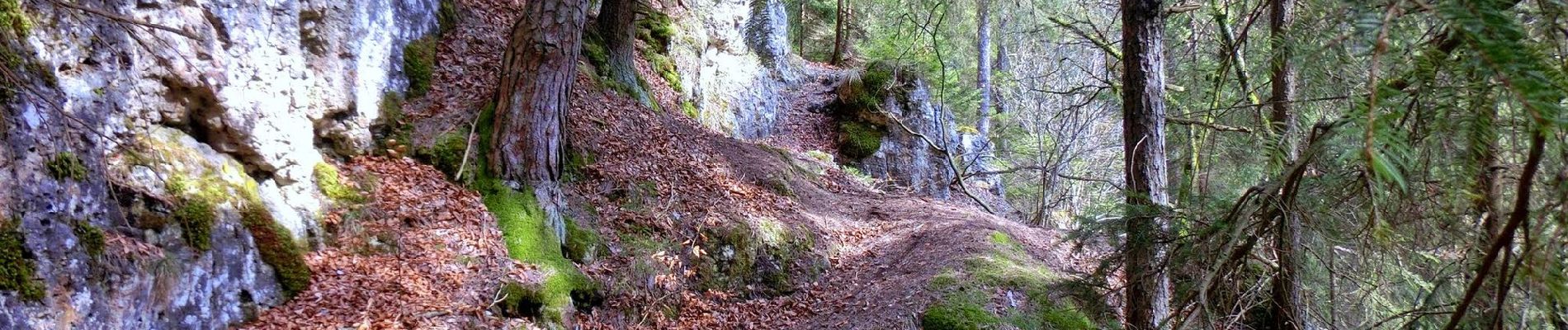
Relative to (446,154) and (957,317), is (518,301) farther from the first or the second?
(957,317)

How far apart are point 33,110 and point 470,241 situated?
248 centimetres

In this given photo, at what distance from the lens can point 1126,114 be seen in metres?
4.22

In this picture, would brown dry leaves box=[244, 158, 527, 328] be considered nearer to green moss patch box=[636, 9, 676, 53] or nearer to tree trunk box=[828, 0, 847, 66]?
green moss patch box=[636, 9, 676, 53]

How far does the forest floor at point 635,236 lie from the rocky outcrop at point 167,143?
15.7 inches

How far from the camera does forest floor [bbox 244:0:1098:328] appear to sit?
4.95m

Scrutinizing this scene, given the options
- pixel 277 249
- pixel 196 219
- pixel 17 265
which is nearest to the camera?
pixel 17 265

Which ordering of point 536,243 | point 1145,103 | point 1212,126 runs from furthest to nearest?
point 536,243 < point 1145,103 < point 1212,126

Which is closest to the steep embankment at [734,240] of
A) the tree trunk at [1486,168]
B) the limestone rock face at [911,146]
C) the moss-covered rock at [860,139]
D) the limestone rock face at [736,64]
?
the limestone rock face at [736,64]

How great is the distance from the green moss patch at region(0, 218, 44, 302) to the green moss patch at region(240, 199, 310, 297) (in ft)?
3.93

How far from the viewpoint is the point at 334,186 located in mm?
5395

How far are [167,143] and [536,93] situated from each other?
2.28 meters

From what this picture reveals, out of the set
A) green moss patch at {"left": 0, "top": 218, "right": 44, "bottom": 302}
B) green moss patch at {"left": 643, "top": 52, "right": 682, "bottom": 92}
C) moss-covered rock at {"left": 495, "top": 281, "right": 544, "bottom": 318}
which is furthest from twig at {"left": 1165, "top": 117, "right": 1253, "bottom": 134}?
green moss patch at {"left": 643, "top": 52, "right": 682, "bottom": 92}

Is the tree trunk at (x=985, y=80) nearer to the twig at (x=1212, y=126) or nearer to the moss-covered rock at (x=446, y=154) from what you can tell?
the moss-covered rock at (x=446, y=154)

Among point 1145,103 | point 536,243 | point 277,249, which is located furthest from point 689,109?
point 1145,103
